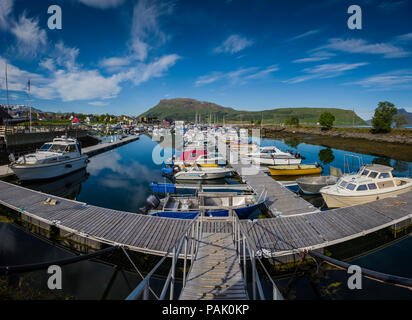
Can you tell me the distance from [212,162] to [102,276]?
20412 millimetres

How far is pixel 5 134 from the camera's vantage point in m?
32.0

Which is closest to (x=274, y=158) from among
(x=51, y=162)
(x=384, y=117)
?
(x=51, y=162)

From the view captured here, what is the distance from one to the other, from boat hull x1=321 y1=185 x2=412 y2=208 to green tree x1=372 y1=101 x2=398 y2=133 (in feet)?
210

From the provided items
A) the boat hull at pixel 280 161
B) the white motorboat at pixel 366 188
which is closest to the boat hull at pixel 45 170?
the boat hull at pixel 280 161

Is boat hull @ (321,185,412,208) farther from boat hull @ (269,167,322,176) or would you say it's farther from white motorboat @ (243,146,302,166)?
white motorboat @ (243,146,302,166)

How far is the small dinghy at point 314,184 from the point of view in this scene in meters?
19.7

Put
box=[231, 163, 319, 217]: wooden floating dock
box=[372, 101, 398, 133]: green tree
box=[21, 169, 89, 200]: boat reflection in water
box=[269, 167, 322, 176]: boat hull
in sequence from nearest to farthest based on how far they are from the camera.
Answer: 1. box=[231, 163, 319, 217]: wooden floating dock
2. box=[21, 169, 89, 200]: boat reflection in water
3. box=[269, 167, 322, 176]: boat hull
4. box=[372, 101, 398, 133]: green tree

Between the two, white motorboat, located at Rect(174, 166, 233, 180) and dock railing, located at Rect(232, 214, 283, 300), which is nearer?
dock railing, located at Rect(232, 214, 283, 300)

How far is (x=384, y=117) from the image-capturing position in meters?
64.1

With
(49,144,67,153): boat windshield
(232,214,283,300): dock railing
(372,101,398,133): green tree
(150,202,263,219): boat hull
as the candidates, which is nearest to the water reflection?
(372,101,398,133): green tree

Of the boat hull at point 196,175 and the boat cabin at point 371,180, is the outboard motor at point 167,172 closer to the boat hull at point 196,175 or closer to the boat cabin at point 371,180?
the boat hull at point 196,175

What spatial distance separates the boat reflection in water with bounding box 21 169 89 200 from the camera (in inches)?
831

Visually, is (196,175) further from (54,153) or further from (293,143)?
(293,143)

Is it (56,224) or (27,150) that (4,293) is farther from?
(27,150)
